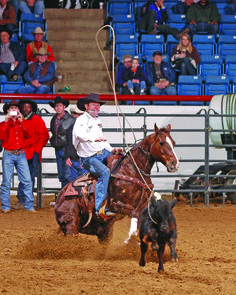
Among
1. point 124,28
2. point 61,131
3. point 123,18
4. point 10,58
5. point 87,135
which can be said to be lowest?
point 61,131

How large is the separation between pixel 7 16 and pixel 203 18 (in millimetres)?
5480

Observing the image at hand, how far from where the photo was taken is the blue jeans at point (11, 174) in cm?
968

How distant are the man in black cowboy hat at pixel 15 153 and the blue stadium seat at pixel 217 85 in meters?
5.66

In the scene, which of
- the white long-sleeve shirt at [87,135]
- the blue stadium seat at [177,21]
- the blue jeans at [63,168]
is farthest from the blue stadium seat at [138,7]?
the white long-sleeve shirt at [87,135]

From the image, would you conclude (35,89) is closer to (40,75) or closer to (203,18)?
(40,75)

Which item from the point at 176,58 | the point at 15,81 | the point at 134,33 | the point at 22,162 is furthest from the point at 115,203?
the point at 134,33

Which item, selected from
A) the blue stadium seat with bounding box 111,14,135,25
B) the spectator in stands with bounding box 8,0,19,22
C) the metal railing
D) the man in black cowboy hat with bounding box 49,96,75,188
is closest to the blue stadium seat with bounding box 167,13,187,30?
the blue stadium seat with bounding box 111,14,135,25

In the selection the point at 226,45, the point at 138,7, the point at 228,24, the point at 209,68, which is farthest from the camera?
the point at 138,7

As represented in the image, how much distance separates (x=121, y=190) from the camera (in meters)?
6.27

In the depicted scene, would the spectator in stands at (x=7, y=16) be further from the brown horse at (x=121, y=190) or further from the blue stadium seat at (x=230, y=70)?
the brown horse at (x=121, y=190)

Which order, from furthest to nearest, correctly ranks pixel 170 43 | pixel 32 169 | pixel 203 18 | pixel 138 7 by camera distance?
pixel 138 7 → pixel 203 18 → pixel 170 43 → pixel 32 169

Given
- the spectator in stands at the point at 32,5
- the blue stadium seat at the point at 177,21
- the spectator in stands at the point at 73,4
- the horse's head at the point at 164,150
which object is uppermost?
the spectator in stands at the point at 73,4

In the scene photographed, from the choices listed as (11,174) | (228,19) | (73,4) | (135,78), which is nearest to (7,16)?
(73,4)

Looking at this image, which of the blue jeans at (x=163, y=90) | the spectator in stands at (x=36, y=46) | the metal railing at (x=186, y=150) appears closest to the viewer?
the metal railing at (x=186, y=150)
